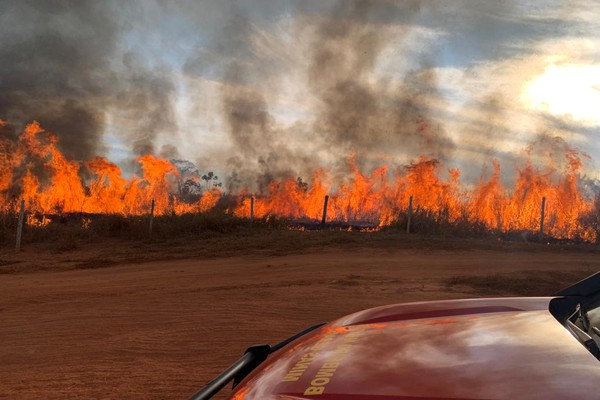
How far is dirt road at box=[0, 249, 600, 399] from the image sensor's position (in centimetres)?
459

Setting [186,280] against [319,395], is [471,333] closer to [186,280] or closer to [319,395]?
[319,395]

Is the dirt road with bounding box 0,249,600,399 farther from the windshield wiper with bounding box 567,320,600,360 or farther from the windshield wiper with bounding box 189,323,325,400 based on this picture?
the windshield wiper with bounding box 567,320,600,360

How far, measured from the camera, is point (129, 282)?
10.2 meters

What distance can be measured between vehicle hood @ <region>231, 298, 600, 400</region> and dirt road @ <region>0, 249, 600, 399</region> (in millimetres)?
2750

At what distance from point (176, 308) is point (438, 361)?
6.46 meters

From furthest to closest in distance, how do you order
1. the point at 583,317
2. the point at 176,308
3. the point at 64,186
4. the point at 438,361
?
the point at 64,186
the point at 176,308
the point at 583,317
the point at 438,361

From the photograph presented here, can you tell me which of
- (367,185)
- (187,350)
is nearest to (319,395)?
(187,350)

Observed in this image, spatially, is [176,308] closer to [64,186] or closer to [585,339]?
[585,339]

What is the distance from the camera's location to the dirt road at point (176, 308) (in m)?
4.59

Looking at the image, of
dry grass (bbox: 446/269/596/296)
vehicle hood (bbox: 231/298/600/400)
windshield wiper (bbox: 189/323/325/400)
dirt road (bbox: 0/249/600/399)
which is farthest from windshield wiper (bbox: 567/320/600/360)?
dry grass (bbox: 446/269/596/296)

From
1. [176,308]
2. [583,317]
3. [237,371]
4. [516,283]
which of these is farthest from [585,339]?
[516,283]

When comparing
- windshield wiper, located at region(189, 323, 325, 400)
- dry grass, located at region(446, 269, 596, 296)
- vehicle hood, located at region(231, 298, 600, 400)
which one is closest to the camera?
vehicle hood, located at region(231, 298, 600, 400)

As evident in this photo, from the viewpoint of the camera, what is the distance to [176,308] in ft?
24.3

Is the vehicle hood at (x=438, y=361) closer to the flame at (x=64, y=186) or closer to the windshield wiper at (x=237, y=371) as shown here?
the windshield wiper at (x=237, y=371)
